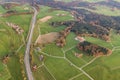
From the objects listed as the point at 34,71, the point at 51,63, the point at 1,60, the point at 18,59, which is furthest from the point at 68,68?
the point at 1,60

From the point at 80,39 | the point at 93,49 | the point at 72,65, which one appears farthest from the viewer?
the point at 80,39

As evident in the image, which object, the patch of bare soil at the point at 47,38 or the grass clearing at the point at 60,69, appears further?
the patch of bare soil at the point at 47,38

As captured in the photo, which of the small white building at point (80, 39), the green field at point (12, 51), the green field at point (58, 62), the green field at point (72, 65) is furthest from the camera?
the small white building at point (80, 39)

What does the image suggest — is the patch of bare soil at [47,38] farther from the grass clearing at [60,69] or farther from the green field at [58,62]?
the grass clearing at [60,69]

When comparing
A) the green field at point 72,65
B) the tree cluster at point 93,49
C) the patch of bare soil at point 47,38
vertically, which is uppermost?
the patch of bare soil at point 47,38

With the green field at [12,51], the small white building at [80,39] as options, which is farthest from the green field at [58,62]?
the small white building at [80,39]

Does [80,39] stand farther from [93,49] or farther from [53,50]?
[53,50]

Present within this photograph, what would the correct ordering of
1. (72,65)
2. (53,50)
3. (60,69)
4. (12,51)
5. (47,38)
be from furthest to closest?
(47,38)
(53,50)
(12,51)
(72,65)
(60,69)

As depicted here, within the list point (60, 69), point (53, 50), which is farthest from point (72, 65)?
point (53, 50)

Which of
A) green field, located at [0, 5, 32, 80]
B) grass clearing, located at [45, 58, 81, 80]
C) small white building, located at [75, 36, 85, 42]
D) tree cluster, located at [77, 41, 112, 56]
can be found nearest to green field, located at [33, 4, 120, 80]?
grass clearing, located at [45, 58, 81, 80]
